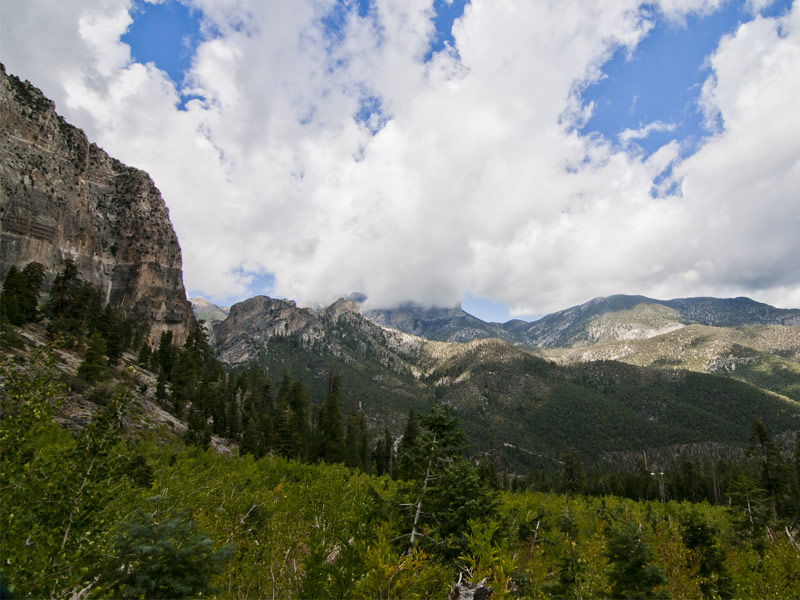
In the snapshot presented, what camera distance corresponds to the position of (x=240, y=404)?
76750mm

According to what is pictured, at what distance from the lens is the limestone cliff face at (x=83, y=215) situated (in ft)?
250

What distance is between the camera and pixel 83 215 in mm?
95000

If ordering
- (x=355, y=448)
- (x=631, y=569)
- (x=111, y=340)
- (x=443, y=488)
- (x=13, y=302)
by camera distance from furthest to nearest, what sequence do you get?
(x=355, y=448) < (x=111, y=340) < (x=13, y=302) < (x=443, y=488) < (x=631, y=569)

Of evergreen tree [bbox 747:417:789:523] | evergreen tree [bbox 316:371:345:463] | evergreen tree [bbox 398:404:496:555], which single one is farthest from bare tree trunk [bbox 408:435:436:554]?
evergreen tree [bbox 316:371:345:463]

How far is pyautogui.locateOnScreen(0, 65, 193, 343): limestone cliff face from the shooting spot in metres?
76.1

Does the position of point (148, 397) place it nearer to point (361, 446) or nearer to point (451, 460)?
point (361, 446)

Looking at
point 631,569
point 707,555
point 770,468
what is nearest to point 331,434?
point 707,555

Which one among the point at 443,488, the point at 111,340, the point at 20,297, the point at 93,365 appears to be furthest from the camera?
the point at 111,340

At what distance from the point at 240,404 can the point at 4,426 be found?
77.9m

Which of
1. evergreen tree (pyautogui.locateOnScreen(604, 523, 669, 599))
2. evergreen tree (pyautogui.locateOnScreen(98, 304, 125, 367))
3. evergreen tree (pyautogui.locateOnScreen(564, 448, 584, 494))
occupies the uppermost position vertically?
evergreen tree (pyautogui.locateOnScreen(98, 304, 125, 367))

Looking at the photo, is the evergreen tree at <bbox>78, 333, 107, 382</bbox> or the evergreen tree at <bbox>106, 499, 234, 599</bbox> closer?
the evergreen tree at <bbox>106, 499, 234, 599</bbox>

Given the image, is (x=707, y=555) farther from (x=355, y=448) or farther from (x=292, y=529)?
(x=355, y=448)

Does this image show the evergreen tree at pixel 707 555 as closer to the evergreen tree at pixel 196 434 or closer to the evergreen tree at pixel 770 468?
the evergreen tree at pixel 770 468

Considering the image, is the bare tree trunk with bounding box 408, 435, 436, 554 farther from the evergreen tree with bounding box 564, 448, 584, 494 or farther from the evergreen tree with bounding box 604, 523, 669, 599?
the evergreen tree with bounding box 564, 448, 584, 494
